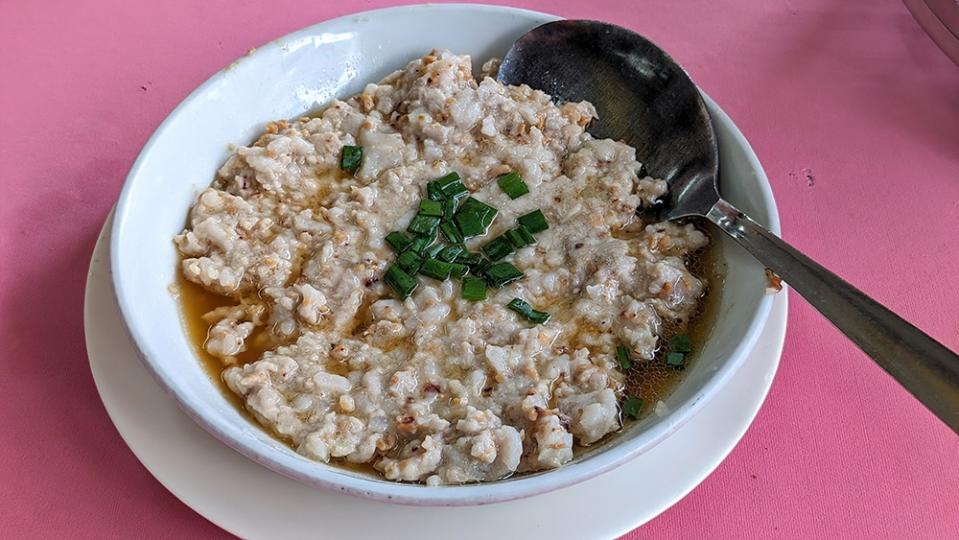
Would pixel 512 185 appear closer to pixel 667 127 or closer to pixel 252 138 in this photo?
pixel 667 127

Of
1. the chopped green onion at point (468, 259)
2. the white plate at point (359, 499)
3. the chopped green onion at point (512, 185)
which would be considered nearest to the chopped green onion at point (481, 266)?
the chopped green onion at point (468, 259)

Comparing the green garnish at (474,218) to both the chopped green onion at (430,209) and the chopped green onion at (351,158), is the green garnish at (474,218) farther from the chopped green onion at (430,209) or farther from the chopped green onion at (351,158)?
the chopped green onion at (351,158)

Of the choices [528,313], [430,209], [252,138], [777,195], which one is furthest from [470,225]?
[777,195]

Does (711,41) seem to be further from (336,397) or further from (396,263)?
(336,397)

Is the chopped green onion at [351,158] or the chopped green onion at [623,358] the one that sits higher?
the chopped green onion at [351,158]

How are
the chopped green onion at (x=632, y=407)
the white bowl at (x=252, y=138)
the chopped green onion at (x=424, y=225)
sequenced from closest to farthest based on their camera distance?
the white bowl at (x=252, y=138) < the chopped green onion at (x=632, y=407) < the chopped green onion at (x=424, y=225)

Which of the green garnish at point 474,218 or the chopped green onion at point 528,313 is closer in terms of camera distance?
the chopped green onion at point 528,313
